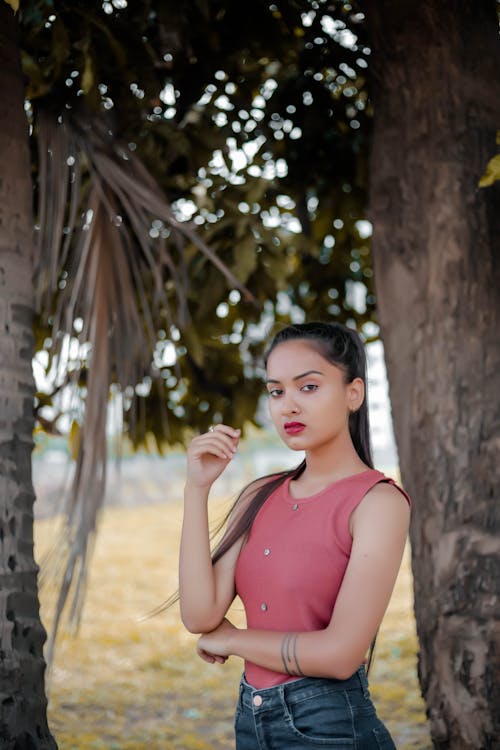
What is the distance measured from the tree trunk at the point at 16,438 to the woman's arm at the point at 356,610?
2.65ft

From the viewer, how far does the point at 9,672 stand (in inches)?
88.2

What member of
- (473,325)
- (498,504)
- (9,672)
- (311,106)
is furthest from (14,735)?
(311,106)

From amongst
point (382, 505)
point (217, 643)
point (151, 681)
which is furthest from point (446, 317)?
point (151, 681)

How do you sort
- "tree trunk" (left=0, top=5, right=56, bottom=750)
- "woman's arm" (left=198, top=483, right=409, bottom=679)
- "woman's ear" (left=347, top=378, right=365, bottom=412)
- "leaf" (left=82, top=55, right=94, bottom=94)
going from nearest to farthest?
1. "woman's arm" (left=198, top=483, right=409, bottom=679)
2. "woman's ear" (left=347, top=378, right=365, bottom=412)
3. "tree trunk" (left=0, top=5, right=56, bottom=750)
4. "leaf" (left=82, top=55, right=94, bottom=94)

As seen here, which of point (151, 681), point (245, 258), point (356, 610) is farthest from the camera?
point (151, 681)

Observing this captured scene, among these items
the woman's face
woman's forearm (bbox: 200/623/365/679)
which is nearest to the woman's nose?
the woman's face

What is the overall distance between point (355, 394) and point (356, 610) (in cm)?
45

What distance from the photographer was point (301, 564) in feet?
5.68

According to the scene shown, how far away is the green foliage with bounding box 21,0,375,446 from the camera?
10.8 feet

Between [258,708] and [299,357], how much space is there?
67cm

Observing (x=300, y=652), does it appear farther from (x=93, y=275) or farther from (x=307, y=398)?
(x=93, y=275)

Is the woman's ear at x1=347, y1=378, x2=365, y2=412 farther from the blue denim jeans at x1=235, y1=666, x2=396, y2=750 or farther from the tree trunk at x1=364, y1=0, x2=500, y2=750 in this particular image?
the tree trunk at x1=364, y1=0, x2=500, y2=750

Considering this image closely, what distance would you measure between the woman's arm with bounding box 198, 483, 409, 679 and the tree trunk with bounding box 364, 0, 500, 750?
1294 mm

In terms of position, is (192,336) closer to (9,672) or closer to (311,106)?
(311,106)
